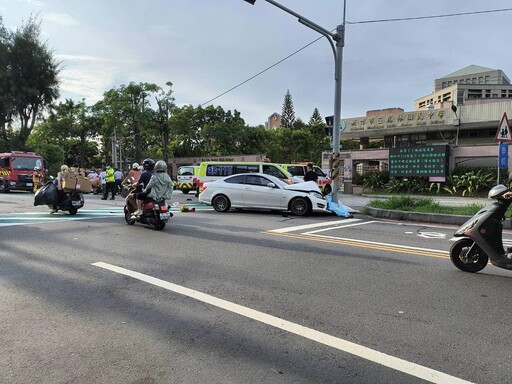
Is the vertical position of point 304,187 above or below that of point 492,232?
above

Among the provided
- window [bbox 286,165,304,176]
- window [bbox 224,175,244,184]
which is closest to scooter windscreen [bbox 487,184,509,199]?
window [bbox 224,175,244,184]

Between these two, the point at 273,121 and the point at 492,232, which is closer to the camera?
the point at 492,232

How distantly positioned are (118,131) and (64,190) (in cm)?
3659

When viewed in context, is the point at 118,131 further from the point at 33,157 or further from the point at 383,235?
the point at 383,235

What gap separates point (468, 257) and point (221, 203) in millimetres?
9346

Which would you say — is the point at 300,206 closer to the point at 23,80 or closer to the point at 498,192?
the point at 498,192

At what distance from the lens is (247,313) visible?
425 centimetres

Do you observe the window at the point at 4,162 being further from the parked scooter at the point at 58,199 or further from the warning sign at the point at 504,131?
the warning sign at the point at 504,131

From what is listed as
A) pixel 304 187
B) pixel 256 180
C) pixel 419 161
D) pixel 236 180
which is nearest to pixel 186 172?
pixel 419 161

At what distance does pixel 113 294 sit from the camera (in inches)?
191

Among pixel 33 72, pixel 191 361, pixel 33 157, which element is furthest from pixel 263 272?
pixel 33 72

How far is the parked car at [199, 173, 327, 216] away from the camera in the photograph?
13086 mm

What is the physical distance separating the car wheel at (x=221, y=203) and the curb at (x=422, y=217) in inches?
192

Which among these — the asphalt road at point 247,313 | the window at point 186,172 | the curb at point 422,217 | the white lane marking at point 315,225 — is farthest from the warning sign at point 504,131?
the window at point 186,172
